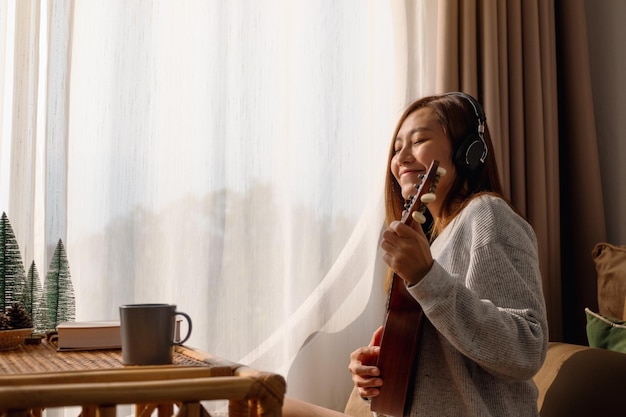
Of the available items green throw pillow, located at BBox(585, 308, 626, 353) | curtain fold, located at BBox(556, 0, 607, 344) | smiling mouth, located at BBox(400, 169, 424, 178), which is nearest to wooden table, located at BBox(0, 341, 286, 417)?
smiling mouth, located at BBox(400, 169, 424, 178)

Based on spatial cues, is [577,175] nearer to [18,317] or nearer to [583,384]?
[583,384]

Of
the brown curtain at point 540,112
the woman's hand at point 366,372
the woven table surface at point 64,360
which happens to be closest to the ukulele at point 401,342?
the woman's hand at point 366,372

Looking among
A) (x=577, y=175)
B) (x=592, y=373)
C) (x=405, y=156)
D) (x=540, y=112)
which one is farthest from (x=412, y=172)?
(x=577, y=175)

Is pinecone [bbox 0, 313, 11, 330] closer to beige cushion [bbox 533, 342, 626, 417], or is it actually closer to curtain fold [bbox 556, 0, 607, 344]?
beige cushion [bbox 533, 342, 626, 417]

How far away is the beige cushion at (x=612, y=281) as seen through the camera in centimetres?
190

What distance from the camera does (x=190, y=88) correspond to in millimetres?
2002

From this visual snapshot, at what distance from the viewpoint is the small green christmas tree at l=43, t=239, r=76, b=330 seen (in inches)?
56.7

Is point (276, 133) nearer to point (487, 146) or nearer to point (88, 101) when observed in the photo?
point (88, 101)

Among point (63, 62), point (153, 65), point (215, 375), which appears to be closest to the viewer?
point (215, 375)

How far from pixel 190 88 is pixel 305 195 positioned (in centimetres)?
46

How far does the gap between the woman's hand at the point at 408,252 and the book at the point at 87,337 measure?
0.48 m

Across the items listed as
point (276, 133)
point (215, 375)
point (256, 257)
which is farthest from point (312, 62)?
point (215, 375)

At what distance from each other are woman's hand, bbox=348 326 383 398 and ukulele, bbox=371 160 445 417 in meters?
0.01

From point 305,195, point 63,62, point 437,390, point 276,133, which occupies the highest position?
point 63,62
